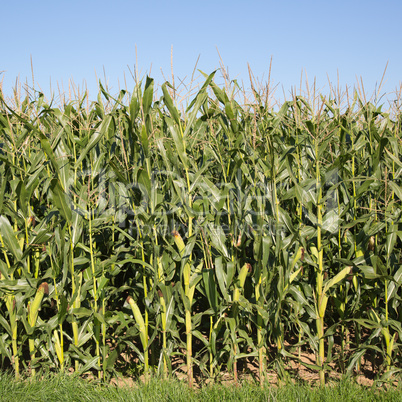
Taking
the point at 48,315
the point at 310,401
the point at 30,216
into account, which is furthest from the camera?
the point at 48,315

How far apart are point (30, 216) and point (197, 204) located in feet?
4.93

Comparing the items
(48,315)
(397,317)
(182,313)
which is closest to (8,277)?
(48,315)

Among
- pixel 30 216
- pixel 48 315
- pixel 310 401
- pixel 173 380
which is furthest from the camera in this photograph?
pixel 48 315

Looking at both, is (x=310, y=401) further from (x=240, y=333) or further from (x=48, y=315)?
(x=48, y=315)

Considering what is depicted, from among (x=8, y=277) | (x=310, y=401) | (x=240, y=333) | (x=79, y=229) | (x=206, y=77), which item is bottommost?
(x=310, y=401)

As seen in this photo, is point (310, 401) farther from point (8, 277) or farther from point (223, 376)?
point (8, 277)

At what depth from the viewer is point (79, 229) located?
331 centimetres

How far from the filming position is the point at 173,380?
10.7 ft

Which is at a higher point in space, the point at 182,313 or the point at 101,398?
the point at 182,313

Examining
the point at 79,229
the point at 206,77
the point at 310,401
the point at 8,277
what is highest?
the point at 206,77

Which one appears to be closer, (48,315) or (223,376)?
(223,376)

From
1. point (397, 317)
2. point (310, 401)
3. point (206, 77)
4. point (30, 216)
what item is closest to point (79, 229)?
point (30, 216)

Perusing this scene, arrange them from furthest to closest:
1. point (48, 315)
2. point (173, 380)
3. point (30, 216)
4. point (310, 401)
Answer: point (48, 315), point (30, 216), point (173, 380), point (310, 401)

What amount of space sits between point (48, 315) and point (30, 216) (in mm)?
1388
